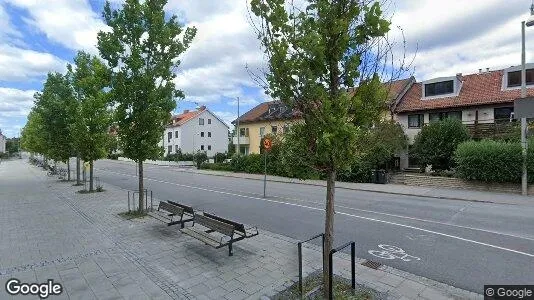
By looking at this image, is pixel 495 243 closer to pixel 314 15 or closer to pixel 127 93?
pixel 314 15

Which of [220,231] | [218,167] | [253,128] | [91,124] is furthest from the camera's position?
[253,128]

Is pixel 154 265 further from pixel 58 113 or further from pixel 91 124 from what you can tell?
pixel 58 113

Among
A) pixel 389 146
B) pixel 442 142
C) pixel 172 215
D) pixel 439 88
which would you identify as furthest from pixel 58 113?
pixel 439 88

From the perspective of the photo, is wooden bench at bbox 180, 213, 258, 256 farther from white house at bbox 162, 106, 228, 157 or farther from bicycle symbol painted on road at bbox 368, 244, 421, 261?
white house at bbox 162, 106, 228, 157

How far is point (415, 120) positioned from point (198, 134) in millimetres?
43104

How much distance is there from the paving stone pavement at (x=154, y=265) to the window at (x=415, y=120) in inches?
886

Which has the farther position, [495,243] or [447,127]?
[447,127]

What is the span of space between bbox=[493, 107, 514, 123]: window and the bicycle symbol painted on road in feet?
67.0

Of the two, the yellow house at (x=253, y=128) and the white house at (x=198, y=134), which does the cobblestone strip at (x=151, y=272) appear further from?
the white house at (x=198, y=134)

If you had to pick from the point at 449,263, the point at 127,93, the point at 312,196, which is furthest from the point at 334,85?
the point at 312,196

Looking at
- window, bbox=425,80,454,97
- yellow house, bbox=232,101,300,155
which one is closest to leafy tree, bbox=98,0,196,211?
window, bbox=425,80,454,97

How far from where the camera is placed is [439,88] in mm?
27484

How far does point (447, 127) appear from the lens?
73.7ft

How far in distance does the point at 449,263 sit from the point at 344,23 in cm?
543
